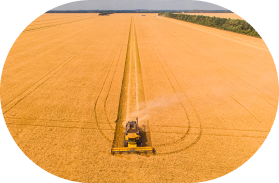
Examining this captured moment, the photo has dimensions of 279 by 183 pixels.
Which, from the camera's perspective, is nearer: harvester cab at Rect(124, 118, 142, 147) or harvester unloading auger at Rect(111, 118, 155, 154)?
harvester unloading auger at Rect(111, 118, 155, 154)

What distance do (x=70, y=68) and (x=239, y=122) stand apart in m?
25.1

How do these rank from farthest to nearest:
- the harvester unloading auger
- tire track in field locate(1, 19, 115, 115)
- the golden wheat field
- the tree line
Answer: the tree line
tire track in field locate(1, 19, 115, 115)
the harvester unloading auger
the golden wheat field

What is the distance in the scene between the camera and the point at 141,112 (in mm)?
16109

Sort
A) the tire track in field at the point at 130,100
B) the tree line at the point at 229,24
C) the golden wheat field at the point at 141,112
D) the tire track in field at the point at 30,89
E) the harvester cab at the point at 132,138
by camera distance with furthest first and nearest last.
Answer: the tree line at the point at 229,24 < the tire track in field at the point at 30,89 < the tire track in field at the point at 130,100 < the harvester cab at the point at 132,138 < the golden wheat field at the point at 141,112

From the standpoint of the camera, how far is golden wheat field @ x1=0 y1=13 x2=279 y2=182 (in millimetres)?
11031

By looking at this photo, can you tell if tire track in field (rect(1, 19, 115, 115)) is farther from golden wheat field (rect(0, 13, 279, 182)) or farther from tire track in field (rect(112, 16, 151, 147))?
tire track in field (rect(112, 16, 151, 147))

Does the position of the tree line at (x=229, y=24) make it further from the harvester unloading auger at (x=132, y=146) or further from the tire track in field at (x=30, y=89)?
the tire track in field at (x=30, y=89)

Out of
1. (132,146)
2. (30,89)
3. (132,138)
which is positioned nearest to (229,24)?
(132,138)

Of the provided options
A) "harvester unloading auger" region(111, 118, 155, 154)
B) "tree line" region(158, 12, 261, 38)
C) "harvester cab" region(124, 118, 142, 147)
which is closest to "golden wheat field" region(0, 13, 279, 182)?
"harvester unloading auger" region(111, 118, 155, 154)

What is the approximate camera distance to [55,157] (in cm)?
1152

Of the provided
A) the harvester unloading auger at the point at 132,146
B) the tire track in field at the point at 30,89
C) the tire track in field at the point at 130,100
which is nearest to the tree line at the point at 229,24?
the tire track in field at the point at 130,100

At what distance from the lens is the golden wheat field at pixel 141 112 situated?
36.2ft

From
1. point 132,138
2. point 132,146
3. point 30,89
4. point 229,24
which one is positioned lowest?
point 132,146

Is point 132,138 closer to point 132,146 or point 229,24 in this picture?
point 132,146
